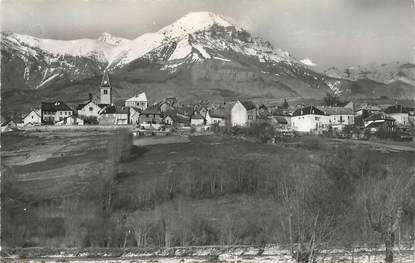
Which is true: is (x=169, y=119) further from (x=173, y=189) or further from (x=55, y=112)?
(x=173, y=189)

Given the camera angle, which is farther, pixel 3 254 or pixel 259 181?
pixel 259 181

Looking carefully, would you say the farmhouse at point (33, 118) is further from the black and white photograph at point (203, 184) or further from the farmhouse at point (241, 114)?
the farmhouse at point (241, 114)

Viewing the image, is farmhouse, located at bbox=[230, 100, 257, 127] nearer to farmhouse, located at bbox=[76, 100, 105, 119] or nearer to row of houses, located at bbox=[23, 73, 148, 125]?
row of houses, located at bbox=[23, 73, 148, 125]

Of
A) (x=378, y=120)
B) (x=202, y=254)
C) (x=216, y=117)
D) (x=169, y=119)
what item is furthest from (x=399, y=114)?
(x=202, y=254)

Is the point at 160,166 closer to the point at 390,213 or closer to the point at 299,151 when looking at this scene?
the point at 299,151

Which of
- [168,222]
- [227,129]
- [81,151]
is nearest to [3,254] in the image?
[168,222]

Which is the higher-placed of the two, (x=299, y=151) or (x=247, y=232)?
(x=299, y=151)
